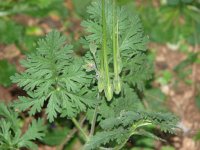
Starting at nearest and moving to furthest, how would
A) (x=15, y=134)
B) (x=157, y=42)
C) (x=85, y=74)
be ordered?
(x=85, y=74) < (x=15, y=134) < (x=157, y=42)

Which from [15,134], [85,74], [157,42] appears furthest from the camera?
[157,42]

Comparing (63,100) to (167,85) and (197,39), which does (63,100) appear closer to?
(167,85)

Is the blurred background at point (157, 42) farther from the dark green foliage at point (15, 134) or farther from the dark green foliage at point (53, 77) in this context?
the dark green foliage at point (53, 77)

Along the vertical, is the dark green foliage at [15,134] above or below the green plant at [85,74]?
below

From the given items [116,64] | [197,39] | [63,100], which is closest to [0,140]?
[63,100]

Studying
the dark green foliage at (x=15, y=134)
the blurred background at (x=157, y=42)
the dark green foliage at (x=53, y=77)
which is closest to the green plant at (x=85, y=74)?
the dark green foliage at (x=53, y=77)

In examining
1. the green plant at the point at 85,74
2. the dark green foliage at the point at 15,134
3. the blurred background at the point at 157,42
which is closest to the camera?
the green plant at the point at 85,74

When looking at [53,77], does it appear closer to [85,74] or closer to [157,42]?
[85,74]

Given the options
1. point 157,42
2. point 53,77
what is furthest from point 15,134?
point 157,42

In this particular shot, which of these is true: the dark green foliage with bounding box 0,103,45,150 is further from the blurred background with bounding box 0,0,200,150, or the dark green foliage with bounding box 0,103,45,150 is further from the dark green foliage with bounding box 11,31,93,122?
the blurred background with bounding box 0,0,200,150
